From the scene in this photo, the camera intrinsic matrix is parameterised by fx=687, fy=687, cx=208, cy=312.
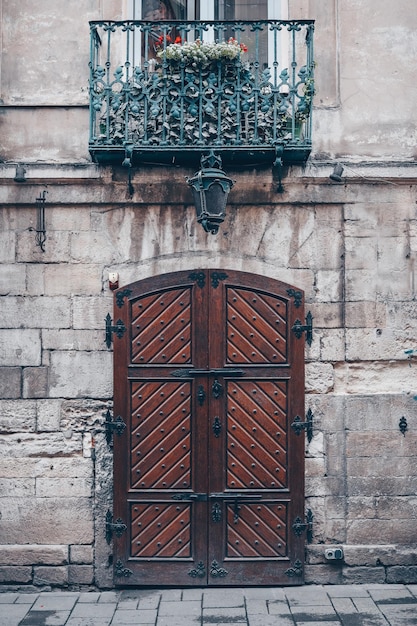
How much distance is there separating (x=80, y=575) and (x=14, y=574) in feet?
1.89

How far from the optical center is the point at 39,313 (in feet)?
20.4

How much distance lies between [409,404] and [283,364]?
1197 mm

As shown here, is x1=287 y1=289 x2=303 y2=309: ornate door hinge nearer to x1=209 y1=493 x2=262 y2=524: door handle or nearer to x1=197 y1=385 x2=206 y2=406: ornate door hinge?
x1=197 y1=385 x2=206 y2=406: ornate door hinge

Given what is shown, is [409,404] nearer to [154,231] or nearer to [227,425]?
[227,425]

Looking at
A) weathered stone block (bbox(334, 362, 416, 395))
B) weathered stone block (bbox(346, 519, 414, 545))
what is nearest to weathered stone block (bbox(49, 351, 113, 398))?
weathered stone block (bbox(334, 362, 416, 395))

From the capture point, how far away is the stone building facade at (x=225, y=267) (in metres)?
6.12

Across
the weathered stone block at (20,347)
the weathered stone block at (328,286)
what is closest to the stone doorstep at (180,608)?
the weathered stone block at (20,347)

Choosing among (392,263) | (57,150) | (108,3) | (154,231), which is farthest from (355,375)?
(108,3)

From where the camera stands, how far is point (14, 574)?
6.04 metres

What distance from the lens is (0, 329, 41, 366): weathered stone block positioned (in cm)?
620

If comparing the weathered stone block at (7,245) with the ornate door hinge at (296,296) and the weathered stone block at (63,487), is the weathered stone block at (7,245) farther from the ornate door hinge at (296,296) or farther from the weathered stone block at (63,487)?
the ornate door hinge at (296,296)

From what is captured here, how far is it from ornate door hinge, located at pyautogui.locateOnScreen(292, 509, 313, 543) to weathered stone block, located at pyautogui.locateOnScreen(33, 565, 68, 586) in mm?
2065

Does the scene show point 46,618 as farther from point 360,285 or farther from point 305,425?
point 360,285

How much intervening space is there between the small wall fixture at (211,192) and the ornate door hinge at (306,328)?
1150 mm
